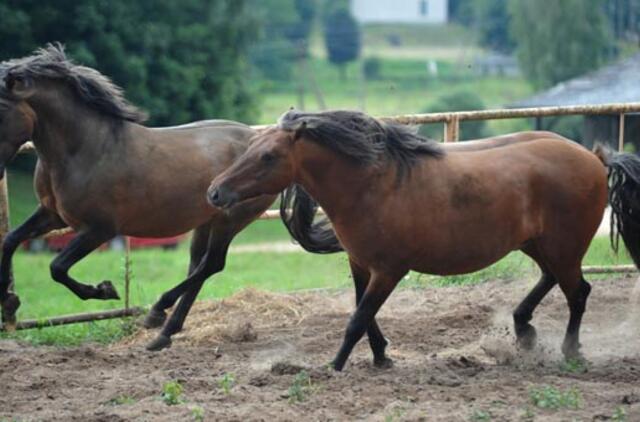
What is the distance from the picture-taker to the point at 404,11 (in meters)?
91.2

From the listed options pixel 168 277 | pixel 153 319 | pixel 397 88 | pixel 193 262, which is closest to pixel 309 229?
pixel 193 262

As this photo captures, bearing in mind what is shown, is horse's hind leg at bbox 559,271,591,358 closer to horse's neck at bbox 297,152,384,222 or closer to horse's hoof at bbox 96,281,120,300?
horse's neck at bbox 297,152,384,222

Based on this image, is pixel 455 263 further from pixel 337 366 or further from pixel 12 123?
pixel 12 123

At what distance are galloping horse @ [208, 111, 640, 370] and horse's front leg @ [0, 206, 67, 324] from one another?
1901 mm

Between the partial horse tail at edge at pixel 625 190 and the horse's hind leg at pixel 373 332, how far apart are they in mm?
1767

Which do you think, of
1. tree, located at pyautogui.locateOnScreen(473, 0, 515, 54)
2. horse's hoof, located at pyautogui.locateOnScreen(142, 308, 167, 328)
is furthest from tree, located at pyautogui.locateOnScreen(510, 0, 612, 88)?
horse's hoof, located at pyautogui.locateOnScreen(142, 308, 167, 328)

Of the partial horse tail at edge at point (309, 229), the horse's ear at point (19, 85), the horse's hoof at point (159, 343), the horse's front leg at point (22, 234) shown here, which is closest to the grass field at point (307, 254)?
the horse's front leg at point (22, 234)

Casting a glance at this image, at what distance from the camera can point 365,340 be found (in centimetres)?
788

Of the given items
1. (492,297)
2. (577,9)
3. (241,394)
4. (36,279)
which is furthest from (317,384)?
(577,9)

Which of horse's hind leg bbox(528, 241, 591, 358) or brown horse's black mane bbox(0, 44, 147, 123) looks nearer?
horse's hind leg bbox(528, 241, 591, 358)

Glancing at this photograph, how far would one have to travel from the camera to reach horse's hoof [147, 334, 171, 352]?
25.7 feet

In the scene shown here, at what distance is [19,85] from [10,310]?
1.68 metres

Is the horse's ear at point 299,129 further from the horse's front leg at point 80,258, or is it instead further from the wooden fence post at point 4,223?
the wooden fence post at point 4,223

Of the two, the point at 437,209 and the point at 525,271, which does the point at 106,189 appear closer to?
the point at 437,209
